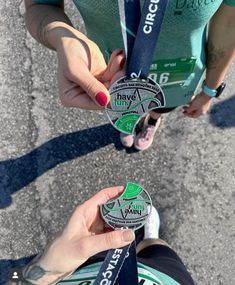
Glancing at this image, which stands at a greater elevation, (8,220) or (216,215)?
(216,215)

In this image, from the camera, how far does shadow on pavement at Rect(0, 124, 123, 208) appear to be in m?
2.18

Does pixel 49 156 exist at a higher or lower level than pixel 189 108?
lower

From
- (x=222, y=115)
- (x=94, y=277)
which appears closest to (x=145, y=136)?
(x=222, y=115)

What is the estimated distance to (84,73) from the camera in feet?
3.50

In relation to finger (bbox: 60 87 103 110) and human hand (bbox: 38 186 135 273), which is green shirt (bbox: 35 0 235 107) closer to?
finger (bbox: 60 87 103 110)

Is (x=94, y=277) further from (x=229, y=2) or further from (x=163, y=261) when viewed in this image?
(x=229, y=2)

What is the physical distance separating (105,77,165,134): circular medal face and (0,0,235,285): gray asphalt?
1.03 meters

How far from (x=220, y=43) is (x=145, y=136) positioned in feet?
2.75

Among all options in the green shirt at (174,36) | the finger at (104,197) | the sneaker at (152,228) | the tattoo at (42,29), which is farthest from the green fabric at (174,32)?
the sneaker at (152,228)

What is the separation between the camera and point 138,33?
42.2 inches

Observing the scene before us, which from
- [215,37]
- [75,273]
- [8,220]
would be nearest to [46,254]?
[75,273]

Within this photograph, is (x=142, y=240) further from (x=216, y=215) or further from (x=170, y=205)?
(x=216, y=215)

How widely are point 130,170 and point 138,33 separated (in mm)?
1184

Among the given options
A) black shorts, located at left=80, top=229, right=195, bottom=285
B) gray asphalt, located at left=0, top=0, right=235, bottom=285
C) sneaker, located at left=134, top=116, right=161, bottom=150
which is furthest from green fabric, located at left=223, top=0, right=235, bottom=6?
gray asphalt, located at left=0, top=0, right=235, bottom=285
